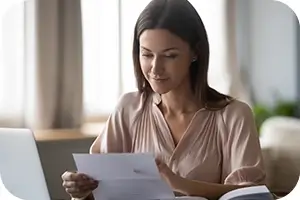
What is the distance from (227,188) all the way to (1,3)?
58 centimetres

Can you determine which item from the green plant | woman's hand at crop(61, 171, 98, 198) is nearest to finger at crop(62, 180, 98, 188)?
woman's hand at crop(61, 171, 98, 198)

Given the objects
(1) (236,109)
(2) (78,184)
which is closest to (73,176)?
(2) (78,184)

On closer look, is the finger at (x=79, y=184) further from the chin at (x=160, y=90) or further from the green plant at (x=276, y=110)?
the green plant at (x=276, y=110)

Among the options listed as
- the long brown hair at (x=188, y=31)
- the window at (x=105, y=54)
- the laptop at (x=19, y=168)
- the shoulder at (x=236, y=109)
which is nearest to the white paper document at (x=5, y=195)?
the laptop at (x=19, y=168)

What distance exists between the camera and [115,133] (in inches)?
41.3

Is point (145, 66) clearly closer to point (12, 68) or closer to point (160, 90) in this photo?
point (160, 90)

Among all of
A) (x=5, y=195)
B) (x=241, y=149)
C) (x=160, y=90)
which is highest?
(x=160, y=90)

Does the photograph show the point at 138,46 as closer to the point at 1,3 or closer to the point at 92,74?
the point at 92,74

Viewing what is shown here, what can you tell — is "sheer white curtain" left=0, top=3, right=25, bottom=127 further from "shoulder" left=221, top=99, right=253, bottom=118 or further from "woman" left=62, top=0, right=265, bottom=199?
"shoulder" left=221, top=99, right=253, bottom=118

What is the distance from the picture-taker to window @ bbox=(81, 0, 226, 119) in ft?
3.40

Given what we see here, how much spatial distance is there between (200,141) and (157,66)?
0.55 ft

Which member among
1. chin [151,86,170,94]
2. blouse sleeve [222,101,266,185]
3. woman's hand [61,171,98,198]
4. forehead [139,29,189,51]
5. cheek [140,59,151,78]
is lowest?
woman's hand [61,171,98,198]

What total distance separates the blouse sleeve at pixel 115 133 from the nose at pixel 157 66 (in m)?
0.09

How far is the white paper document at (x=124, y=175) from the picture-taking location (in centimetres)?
93
